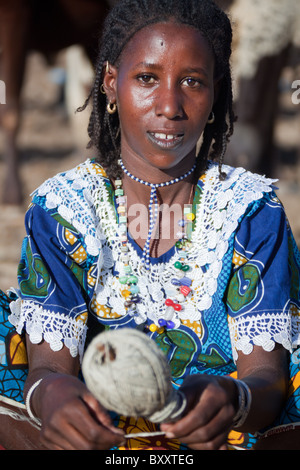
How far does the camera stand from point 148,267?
2.05m

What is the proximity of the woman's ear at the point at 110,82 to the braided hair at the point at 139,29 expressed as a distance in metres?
0.02

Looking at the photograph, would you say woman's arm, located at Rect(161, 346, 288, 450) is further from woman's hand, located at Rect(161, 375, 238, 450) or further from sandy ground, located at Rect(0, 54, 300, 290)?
sandy ground, located at Rect(0, 54, 300, 290)

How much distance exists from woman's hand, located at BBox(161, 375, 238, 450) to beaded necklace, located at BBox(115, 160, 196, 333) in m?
0.43

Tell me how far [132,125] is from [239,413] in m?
0.77

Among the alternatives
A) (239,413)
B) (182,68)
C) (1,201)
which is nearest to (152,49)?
(182,68)

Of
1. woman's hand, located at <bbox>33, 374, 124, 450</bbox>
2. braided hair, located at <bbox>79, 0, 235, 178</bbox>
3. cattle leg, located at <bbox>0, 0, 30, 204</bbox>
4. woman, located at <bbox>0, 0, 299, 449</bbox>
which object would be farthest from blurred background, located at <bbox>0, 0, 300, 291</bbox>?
woman's hand, located at <bbox>33, 374, 124, 450</bbox>

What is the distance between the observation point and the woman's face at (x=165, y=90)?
6.28ft

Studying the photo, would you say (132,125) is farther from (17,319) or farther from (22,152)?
(22,152)

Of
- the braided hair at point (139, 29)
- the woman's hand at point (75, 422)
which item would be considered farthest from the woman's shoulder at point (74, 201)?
the woman's hand at point (75, 422)

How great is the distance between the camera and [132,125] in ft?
6.56

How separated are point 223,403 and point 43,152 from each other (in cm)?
506

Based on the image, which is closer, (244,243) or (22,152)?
(244,243)

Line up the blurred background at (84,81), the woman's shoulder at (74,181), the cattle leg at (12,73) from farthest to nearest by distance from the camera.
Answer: the cattle leg at (12,73) → the blurred background at (84,81) → the woman's shoulder at (74,181)

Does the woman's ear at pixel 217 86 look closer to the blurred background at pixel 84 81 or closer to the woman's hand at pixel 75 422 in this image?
the woman's hand at pixel 75 422
